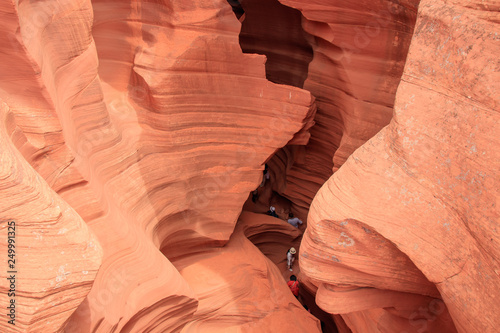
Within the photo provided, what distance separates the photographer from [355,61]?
5746 mm

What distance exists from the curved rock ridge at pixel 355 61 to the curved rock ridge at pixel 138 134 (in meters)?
0.67

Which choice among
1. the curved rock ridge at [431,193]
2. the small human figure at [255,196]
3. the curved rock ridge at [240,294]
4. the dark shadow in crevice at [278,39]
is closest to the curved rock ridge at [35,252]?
the curved rock ridge at [431,193]

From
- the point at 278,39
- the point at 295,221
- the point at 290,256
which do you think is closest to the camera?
the point at 290,256

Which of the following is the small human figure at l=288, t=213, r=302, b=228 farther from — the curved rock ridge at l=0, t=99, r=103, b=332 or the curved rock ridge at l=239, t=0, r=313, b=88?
the curved rock ridge at l=0, t=99, r=103, b=332

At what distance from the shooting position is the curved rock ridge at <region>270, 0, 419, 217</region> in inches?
212

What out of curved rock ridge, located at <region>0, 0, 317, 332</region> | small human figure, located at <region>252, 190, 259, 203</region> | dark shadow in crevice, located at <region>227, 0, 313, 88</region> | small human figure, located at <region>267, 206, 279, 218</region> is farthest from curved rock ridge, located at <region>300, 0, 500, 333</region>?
small human figure, located at <region>252, 190, 259, 203</region>

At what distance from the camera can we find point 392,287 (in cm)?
371

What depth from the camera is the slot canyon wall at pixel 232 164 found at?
9.14 feet

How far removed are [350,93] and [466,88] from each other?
Answer: 10.3 feet

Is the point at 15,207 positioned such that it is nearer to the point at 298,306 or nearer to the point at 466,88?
the point at 466,88

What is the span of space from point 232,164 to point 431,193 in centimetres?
317

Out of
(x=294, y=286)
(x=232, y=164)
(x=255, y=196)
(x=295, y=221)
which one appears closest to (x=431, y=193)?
(x=232, y=164)

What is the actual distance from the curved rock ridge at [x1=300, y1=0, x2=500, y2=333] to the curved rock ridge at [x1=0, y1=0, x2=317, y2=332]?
1.77 meters

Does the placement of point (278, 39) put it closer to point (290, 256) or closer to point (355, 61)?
point (355, 61)
